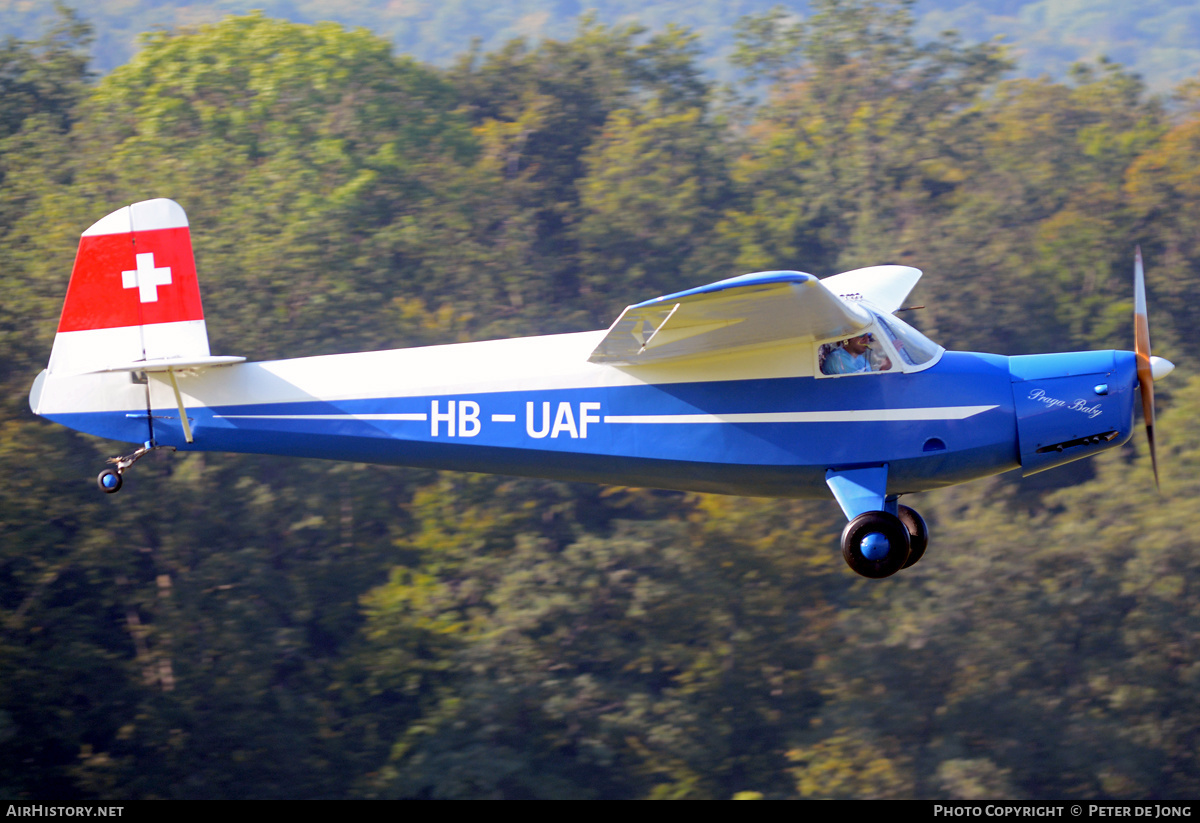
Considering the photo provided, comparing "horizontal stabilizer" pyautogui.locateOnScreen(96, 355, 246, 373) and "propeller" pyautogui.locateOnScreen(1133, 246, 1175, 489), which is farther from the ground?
"horizontal stabilizer" pyautogui.locateOnScreen(96, 355, 246, 373)

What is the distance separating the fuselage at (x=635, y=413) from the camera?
7.75 metres

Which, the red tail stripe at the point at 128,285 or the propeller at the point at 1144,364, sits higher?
the red tail stripe at the point at 128,285

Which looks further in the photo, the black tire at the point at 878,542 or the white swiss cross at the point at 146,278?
the white swiss cross at the point at 146,278

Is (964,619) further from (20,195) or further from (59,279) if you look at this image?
(20,195)

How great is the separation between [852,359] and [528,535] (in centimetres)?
1821

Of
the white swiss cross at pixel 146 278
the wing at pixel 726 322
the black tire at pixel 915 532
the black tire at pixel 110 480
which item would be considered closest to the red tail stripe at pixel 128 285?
the white swiss cross at pixel 146 278

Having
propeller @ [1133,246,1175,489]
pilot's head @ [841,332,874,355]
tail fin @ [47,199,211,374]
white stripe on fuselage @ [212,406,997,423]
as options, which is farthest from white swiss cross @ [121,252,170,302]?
propeller @ [1133,246,1175,489]

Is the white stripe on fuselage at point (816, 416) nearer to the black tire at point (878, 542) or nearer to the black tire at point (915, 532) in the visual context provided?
the black tire at point (878, 542)

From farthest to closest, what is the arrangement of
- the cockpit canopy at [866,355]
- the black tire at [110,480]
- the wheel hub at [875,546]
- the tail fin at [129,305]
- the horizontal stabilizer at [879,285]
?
the horizontal stabilizer at [879,285] < the tail fin at [129,305] < the black tire at [110,480] < the cockpit canopy at [866,355] < the wheel hub at [875,546]

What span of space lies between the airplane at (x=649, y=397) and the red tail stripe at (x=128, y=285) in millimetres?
13

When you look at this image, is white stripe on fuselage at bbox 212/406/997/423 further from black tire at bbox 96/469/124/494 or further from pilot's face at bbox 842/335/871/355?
black tire at bbox 96/469/124/494

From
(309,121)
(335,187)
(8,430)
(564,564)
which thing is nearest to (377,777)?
(564,564)

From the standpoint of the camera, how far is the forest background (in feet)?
76.7

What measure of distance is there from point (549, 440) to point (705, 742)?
57.3 ft
